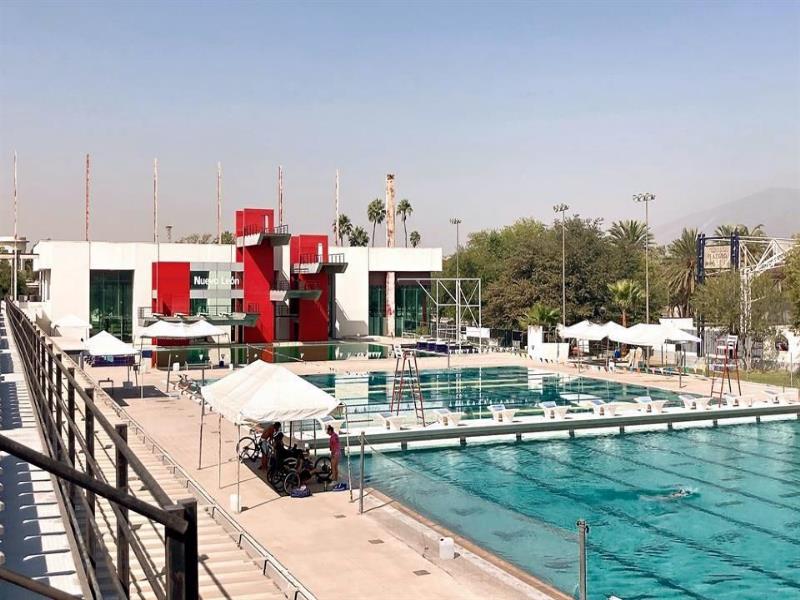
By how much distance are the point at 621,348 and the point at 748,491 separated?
28.2 meters

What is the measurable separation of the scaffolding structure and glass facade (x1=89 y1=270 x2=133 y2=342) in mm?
18711

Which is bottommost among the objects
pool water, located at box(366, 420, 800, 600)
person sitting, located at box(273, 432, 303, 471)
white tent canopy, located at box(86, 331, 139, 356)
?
pool water, located at box(366, 420, 800, 600)

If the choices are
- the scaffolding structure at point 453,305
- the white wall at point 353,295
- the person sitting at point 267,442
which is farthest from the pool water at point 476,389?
the white wall at point 353,295

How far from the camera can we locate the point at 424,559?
10.9 meters

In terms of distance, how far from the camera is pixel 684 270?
192 feet

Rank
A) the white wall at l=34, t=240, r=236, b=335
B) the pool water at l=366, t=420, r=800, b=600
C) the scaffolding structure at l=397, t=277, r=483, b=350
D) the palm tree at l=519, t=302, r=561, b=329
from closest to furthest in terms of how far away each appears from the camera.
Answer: the pool water at l=366, t=420, r=800, b=600 → the palm tree at l=519, t=302, r=561, b=329 → the scaffolding structure at l=397, t=277, r=483, b=350 → the white wall at l=34, t=240, r=236, b=335

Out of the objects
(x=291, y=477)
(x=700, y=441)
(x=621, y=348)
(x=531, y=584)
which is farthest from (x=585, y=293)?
(x=531, y=584)

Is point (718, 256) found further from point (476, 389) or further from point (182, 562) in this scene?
point (182, 562)

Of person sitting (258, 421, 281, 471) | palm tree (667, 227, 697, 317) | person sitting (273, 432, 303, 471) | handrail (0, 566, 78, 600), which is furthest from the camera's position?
palm tree (667, 227, 697, 317)

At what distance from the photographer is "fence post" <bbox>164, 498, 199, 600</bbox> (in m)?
1.69

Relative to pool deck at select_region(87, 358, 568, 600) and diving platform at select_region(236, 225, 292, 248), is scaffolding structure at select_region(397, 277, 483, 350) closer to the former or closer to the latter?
diving platform at select_region(236, 225, 292, 248)

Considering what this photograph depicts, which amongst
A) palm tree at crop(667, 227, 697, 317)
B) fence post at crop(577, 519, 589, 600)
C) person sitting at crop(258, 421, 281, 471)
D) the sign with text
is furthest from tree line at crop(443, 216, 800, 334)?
fence post at crop(577, 519, 589, 600)

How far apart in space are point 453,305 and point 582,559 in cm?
4608

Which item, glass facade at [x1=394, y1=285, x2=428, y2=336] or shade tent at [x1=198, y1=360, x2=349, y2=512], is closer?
shade tent at [x1=198, y1=360, x2=349, y2=512]
